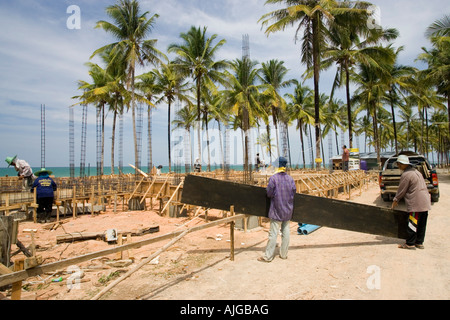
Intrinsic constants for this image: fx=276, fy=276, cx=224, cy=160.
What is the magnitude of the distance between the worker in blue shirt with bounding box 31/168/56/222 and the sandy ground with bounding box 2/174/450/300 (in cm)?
435

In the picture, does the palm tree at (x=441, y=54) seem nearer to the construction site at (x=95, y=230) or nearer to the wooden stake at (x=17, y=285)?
the construction site at (x=95, y=230)

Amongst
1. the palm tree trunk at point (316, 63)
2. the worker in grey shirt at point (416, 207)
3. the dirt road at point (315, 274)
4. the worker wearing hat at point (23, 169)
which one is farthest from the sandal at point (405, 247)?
the palm tree trunk at point (316, 63)

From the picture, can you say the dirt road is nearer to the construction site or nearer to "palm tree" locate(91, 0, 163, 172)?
the construction site

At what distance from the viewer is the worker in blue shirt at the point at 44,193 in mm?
10812

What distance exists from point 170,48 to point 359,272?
24.0 metres

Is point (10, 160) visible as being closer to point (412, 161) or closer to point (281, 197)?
point (281, 197)

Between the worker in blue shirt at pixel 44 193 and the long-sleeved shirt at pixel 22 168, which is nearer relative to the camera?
the worker in blue shirt at pixel 44 193

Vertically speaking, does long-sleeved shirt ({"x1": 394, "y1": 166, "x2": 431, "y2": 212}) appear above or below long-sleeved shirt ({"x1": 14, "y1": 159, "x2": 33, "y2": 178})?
below

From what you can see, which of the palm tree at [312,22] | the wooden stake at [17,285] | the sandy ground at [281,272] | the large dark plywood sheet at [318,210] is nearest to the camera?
the wooden stake at [17,285]

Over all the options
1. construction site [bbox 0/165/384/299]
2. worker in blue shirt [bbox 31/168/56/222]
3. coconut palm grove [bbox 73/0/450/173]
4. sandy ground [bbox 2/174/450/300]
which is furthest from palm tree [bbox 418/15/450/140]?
worker in blue shirt [bbox 31/168/56/222]

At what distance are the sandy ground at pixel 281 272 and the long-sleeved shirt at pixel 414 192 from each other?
0.89 meters

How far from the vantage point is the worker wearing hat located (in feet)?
35.5
